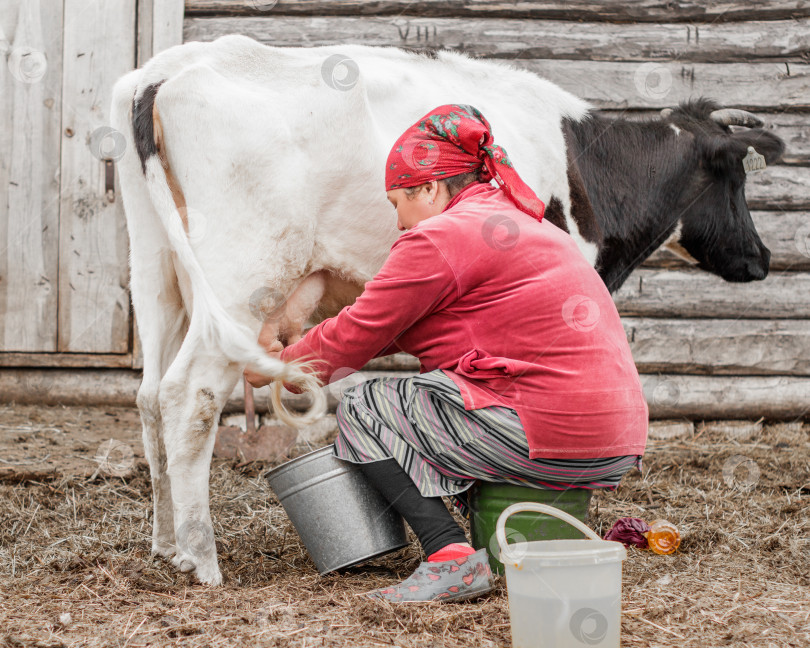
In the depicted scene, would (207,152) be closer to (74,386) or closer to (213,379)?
(213,379)

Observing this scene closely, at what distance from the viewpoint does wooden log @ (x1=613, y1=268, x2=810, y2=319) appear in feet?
16.3

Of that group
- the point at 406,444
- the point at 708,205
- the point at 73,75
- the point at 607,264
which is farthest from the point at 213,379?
the point at 73,75

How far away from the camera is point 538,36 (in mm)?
4797

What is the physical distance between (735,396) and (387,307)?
11.6 ft

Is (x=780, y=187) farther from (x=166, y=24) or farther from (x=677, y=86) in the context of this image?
(x=166, y=24)

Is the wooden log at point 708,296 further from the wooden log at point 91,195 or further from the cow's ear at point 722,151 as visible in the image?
the wooden log at point 91,195

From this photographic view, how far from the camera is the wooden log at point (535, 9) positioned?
477cm

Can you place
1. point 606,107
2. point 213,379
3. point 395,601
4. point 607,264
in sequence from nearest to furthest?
point 395,601 → point 213,379 → point 607,264 → point 606,107

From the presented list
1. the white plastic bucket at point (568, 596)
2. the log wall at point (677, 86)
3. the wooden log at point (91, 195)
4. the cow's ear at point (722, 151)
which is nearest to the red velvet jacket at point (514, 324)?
the white plastic bucket at point (568, 596)

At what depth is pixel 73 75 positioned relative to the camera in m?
4.83

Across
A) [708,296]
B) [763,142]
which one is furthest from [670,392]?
[763,142]

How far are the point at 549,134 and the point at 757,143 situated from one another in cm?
120

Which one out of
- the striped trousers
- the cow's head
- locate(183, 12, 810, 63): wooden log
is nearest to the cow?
the striped trousers

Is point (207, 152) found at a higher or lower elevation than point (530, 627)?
higher
